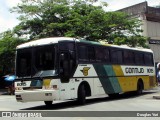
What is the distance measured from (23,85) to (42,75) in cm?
105

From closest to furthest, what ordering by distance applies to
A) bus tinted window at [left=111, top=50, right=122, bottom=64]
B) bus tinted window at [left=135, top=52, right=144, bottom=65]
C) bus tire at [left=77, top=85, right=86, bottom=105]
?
1. bus tire at [left=77, top=85, right=86, bottom=105]
2. bus tinted window at [left=111, top=50, right=122, bottom=64]
3. bus tinted window at [left=135, top=52, right=144, bottom=65]

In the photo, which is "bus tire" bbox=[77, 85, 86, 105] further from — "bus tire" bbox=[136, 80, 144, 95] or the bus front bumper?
"bus tire" bbox=[136, 80, 144, 95]

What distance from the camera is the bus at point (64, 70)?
1570 centimetres

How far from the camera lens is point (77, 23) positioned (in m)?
34.4

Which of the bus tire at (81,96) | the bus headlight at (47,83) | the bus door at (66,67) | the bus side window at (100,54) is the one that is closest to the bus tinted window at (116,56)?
the bus side window at (100,54)

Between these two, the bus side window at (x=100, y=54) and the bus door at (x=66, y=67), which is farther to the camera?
the bus side window at (x=100, y=54)

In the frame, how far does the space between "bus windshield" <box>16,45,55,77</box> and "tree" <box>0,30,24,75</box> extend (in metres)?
20.1

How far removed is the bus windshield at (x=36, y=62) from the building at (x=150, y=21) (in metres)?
35.9

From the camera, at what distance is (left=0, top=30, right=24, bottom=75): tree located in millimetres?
36500

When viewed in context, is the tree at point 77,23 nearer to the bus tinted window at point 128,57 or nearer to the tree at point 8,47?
the tree at point 8,47

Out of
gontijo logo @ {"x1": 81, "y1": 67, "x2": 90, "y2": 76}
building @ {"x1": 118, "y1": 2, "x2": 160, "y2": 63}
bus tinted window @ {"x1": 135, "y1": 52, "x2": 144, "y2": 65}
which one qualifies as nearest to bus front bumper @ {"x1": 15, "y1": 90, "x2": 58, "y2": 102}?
gontijo logo @ {"x1": 81, "y1": 67, "x2": 90, "y2": 76}

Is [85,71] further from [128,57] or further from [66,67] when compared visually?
[128,57]

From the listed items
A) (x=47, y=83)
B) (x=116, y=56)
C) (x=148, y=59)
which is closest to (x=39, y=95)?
(x=47, y=83)

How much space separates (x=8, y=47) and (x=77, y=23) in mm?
7438
